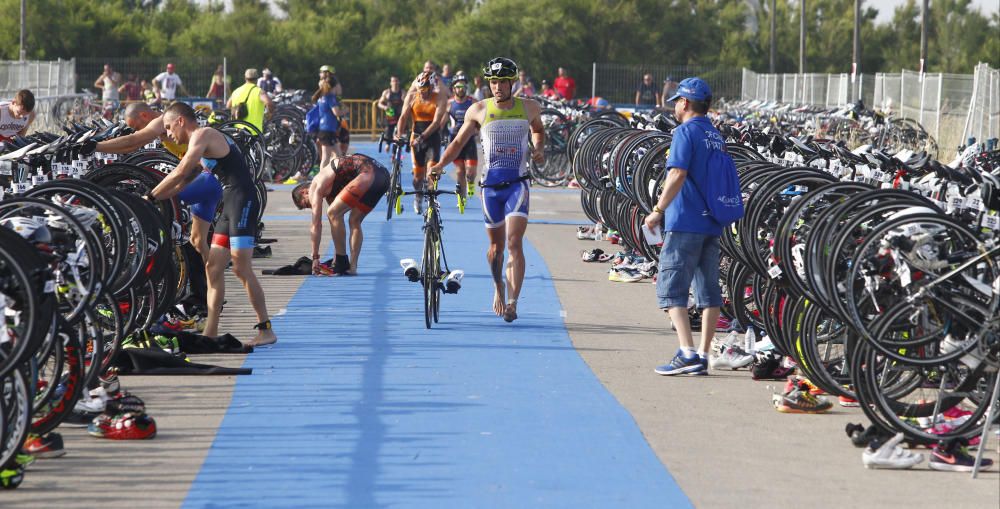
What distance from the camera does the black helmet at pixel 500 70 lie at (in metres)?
11.4

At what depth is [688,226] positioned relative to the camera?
9547mm

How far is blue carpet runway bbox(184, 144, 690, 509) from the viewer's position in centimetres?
662

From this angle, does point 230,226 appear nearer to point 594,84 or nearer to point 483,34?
point 594,84

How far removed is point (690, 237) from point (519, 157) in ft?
7.62

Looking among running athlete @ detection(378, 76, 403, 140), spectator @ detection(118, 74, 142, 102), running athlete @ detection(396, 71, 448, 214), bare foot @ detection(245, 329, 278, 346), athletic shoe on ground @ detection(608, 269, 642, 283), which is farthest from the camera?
spectator @ detection(118, 74, 142, 102)

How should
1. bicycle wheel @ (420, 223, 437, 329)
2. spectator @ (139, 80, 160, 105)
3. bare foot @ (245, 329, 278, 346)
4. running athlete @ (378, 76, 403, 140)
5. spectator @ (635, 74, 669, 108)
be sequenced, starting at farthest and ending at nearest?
1. spectator @ (635, 74, 669, 108)
2. spectator @ (139, 80, 160, 105)
3. running athlete @ (378, 76, 403, 140)
4. bicycle wheel @ (420, 223, 437, 329)
5. bare foot @ (245, 329, 278, 346)

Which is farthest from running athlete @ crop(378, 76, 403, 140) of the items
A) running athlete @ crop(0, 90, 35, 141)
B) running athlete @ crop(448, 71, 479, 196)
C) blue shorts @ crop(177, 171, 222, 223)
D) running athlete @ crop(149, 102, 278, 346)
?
running athlete @ crop(149, 102, 278, 346)

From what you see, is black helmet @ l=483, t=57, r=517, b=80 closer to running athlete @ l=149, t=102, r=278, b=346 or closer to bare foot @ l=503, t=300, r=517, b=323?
bare foot @ l=503, t=300, r=517, b=323

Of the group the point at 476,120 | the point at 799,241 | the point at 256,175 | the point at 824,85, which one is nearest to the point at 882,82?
the point at 824,85

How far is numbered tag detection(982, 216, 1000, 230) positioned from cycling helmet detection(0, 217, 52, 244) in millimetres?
4364

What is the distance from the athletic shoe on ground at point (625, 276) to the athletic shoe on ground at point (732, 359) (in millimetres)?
4481

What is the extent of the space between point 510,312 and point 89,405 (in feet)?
14.3

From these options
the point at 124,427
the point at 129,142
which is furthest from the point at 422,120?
the point at 124,427

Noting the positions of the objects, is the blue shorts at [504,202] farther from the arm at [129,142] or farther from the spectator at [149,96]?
the spectator at [149,96]
